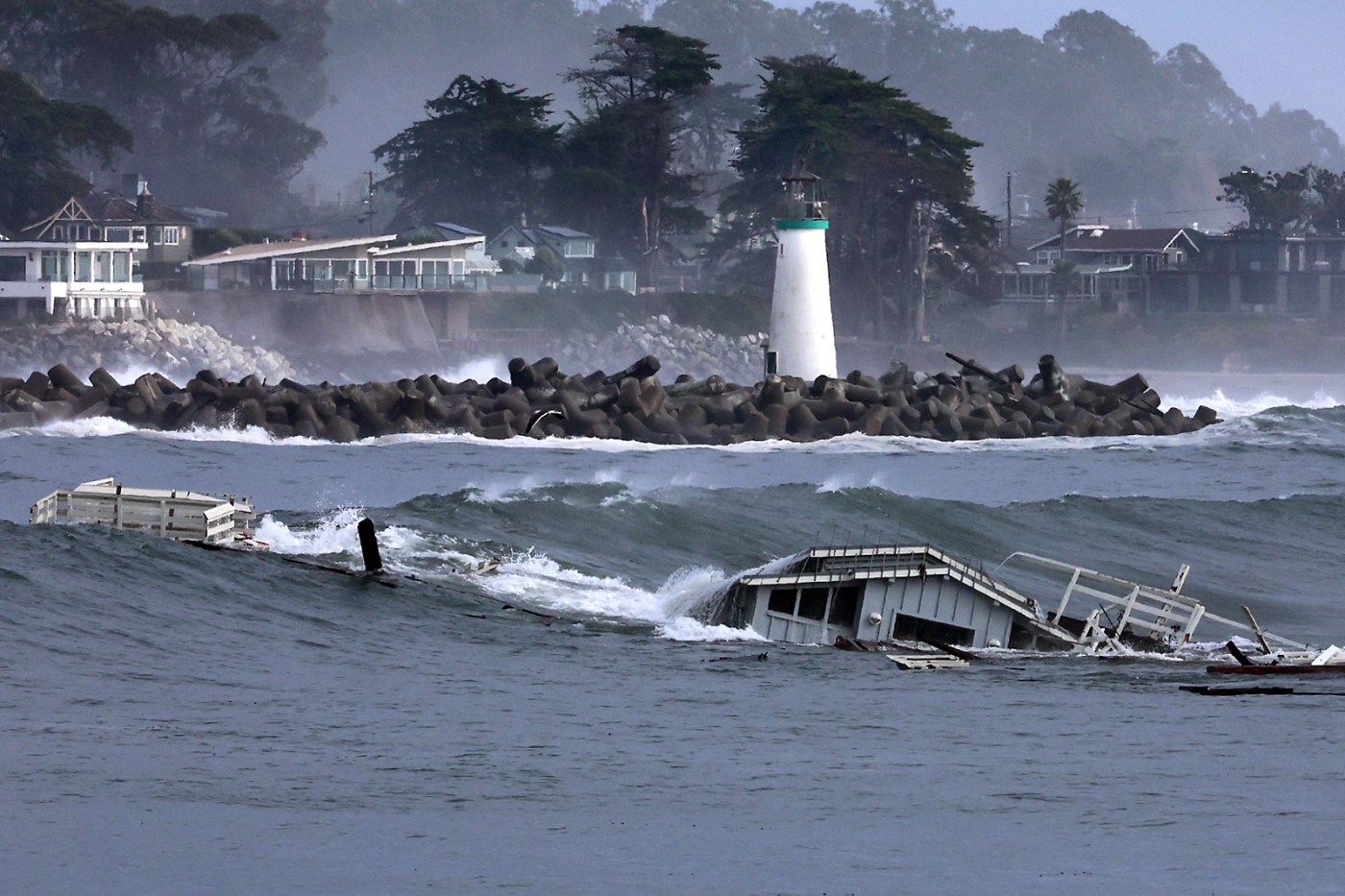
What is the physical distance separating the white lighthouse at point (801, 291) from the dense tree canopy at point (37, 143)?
4405cm

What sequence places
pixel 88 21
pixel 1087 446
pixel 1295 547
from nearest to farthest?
1. pixel 1295 547
2. pixel 1087 446
3. pixel 88 21

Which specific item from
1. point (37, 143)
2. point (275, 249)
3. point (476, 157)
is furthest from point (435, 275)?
point (37, 143)

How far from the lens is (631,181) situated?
294 feet

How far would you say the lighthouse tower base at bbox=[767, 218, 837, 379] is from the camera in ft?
150

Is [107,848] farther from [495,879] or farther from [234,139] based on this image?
[234,139]

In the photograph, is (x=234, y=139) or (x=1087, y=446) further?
(x=234, y=139)

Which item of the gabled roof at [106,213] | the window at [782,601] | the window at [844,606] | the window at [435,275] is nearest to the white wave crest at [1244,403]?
the window at [435,275]

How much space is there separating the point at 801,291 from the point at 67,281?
1412 inches

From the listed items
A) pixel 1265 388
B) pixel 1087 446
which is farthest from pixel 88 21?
pixel 1087 446

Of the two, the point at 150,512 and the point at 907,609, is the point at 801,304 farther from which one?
the point at 907,609

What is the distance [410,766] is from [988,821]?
12.4 ft

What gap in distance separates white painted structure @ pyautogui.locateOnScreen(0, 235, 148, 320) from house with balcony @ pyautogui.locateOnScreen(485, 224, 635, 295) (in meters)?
18.7

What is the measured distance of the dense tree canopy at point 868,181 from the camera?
280 ft

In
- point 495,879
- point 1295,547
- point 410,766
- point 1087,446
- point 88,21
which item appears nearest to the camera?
point 495,879
